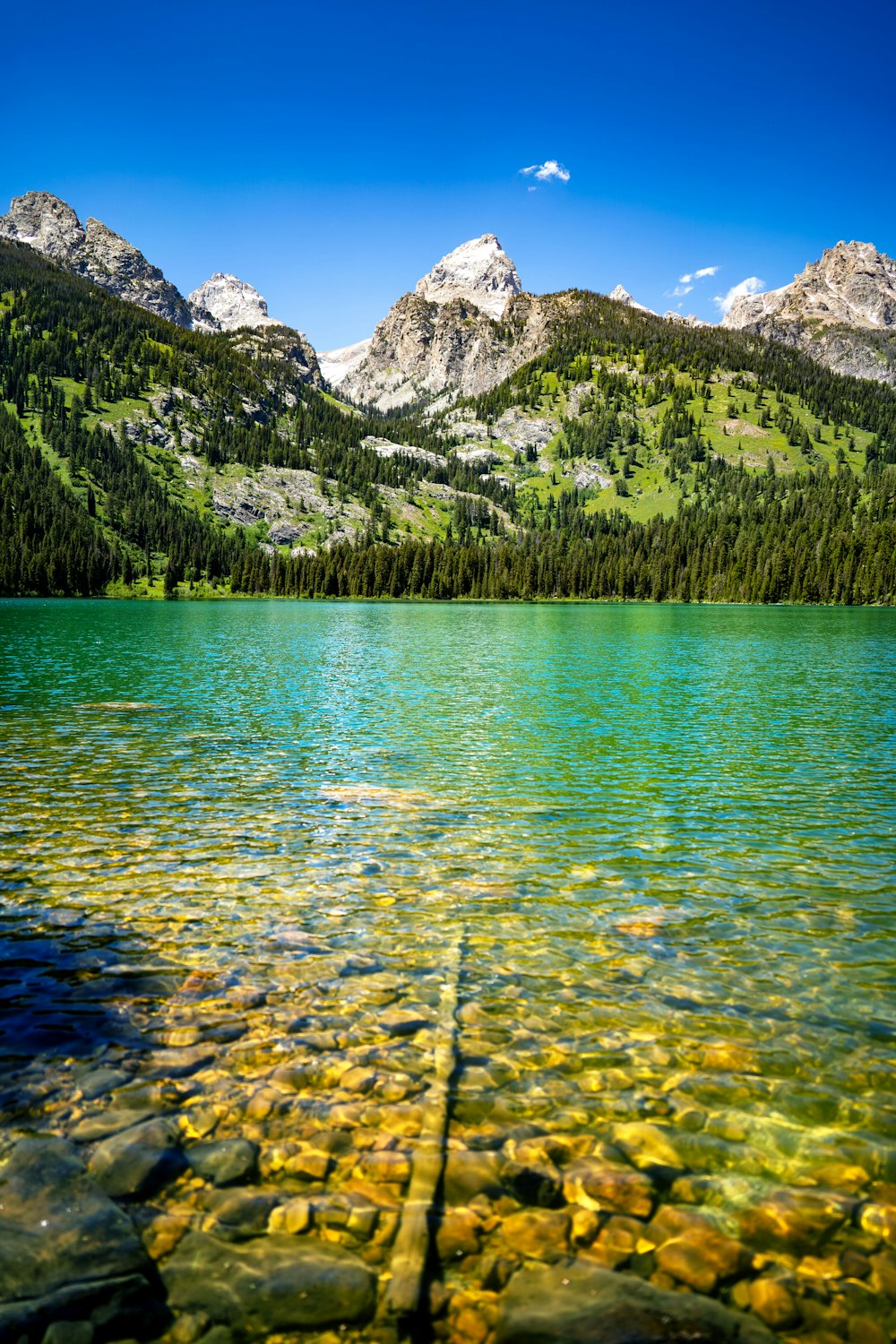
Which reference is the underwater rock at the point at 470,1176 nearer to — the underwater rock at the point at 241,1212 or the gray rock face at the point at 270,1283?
the gray rock face at the point at 270,1283

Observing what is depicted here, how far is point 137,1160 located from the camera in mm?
6801

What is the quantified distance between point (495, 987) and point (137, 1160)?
5152 mm

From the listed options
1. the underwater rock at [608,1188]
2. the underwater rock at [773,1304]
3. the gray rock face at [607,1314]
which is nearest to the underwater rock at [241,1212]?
the gray rock face at [607,1314]

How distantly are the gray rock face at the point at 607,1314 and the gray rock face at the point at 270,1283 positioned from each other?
3.76 feet

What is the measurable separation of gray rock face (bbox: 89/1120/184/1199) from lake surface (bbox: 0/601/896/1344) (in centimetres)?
16

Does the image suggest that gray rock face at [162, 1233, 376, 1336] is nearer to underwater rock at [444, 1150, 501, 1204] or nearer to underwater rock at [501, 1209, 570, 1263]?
underwater rock at [444, 1150, 501, 1204]

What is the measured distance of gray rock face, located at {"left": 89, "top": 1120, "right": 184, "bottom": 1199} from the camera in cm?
648

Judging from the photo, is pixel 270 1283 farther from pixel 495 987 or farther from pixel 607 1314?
pixel 495 987

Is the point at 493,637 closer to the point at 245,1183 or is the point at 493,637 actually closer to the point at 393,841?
the point at 393,841

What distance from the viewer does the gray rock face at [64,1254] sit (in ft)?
16.7

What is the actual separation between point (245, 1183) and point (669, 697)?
37.3m

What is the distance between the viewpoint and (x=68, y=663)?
173ft

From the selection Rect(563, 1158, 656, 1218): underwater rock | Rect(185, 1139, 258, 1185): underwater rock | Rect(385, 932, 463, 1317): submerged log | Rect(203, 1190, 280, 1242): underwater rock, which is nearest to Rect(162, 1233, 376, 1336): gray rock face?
Rect(203, 1190, 280, 1242): underwater rock

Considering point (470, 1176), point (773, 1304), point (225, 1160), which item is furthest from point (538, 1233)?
point (225, 1160)
